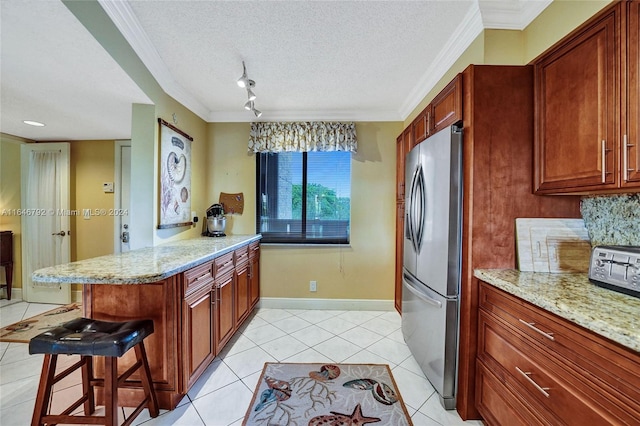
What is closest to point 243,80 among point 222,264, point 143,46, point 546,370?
point 143,46

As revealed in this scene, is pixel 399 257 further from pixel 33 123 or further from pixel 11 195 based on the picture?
pixel 11 195

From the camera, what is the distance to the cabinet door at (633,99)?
104 centimetres

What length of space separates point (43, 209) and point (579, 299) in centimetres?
542

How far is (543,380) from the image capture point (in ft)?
3.52

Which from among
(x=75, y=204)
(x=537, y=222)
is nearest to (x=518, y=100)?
(x=537, y=222)

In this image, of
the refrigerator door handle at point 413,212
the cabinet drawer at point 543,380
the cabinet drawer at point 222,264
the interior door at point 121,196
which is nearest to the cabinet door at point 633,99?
the cabinet drawer at point 543,380

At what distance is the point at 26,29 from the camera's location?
1.41 metres

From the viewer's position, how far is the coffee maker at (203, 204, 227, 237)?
2986 millimetres

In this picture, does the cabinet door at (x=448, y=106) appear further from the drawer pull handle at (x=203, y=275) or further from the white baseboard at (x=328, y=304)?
the white baseboard at (x=328, y=304)

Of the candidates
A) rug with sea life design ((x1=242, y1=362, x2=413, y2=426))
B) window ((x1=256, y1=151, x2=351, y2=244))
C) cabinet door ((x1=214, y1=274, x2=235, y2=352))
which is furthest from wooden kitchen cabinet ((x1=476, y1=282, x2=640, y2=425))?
window ((x1=256, y1=151, x2=351, y2=244))

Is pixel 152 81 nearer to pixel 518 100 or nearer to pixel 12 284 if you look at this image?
pixel 518 100

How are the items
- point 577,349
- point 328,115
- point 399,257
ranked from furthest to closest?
point 328,115 → point 399,257 → point 577,349

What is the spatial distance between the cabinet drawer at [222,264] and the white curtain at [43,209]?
2941 millimetres

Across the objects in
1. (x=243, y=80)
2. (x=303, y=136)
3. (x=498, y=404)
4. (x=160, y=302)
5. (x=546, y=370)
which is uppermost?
(x=243, y=80)
